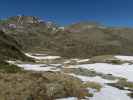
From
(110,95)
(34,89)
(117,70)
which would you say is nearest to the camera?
(34,89)

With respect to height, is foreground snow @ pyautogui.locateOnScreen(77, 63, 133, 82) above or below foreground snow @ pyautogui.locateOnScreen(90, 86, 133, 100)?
below

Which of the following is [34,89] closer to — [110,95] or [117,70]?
[110,95]

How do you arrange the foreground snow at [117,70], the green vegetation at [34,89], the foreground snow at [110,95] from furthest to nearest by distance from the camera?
the foreground snow at [117,70] < the foreground snow at [110,95] < the green vegetation at [34,89]

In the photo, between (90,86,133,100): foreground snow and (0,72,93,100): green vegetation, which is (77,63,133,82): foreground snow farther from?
(0,72,93,100): green vegetation

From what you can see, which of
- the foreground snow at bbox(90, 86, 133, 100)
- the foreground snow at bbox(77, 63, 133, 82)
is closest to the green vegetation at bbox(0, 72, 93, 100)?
the foreground snow at bbox(90, 86, 133, 100)

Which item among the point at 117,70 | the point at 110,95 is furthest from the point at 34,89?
the point at 117,70

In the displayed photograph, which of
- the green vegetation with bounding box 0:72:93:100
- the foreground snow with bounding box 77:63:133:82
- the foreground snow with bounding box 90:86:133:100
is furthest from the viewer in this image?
the foreground snow with bounding box 77:63:133:82

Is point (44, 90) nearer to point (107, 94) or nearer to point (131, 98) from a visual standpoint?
point (107, 94)

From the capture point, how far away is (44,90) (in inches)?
787

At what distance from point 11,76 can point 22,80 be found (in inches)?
57.3

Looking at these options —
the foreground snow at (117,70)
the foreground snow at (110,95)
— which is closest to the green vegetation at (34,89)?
the foreground snow at (110,95)

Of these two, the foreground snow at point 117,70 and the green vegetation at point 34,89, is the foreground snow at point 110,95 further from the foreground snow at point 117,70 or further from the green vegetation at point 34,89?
the foreground snow at point 117,70

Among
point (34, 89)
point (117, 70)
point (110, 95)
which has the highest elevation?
point (34, 89)

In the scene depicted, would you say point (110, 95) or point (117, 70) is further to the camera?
point (117, 70)
